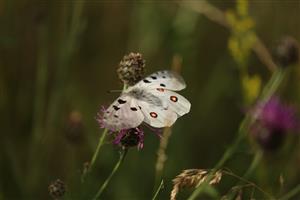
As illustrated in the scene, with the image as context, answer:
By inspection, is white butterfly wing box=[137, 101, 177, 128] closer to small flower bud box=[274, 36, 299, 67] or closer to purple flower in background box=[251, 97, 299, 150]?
purple flower in background box=[251, 97, 299, 150]

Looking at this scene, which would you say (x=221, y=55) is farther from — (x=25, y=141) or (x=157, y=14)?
(x=25, y=141)

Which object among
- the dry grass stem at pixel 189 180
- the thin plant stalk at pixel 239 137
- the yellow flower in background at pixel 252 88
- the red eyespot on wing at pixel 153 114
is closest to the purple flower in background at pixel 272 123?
the thin plant stalk at pixel 239 137

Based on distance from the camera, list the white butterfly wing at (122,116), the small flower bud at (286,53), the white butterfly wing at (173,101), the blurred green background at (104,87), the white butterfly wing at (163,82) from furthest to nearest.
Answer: the blurred green background at (104,87)
the small flower bud at (286,53)
the white butterfly wing at (163,82)
the white butterfly wing at (173,101)
the white butterfly wing at (122,116)

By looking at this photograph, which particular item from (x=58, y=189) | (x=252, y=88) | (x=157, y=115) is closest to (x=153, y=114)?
(x=157, y=115)

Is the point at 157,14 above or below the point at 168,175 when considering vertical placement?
above

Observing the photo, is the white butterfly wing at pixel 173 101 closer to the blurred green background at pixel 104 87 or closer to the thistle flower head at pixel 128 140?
the thistle flower head at pixel 128 140

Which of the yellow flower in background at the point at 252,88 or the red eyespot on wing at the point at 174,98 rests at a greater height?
Result: the red eyespot on wing at the point at 174,98

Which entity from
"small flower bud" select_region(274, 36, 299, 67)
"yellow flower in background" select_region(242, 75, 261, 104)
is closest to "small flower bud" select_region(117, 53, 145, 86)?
"small flower bud" select_region(274, 36, 299, 67)

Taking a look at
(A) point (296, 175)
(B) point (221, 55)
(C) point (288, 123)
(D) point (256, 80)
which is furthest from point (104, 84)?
(C) point (288, 123)
